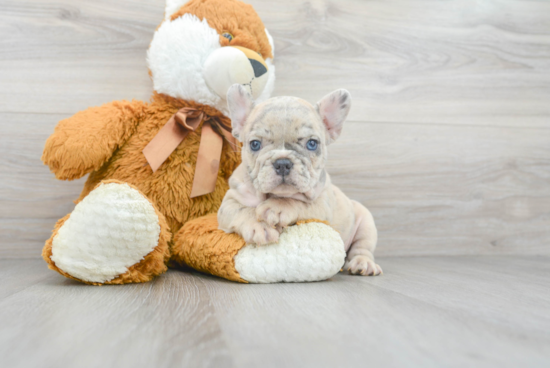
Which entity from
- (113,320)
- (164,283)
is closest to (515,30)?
(164,283)

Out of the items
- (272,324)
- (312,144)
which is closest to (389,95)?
(312,144)

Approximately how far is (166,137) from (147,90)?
37 centimetres

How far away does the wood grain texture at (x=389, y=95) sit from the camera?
138 centimetres

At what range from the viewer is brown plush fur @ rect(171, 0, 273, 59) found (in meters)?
1.19

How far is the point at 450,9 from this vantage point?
167 cm

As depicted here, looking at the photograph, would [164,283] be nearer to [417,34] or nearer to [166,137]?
[166,137]

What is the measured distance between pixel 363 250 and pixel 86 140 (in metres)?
0.84

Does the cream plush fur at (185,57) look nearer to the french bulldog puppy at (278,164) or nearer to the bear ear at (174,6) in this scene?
the bear ear at (174,6)

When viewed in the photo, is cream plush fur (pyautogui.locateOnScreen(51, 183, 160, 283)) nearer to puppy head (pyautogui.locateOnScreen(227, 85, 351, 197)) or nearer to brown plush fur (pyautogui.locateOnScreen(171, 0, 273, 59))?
puppy head (pyautogui.locateOnScreen(227, 85, 351, 197))

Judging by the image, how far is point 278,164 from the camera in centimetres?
93

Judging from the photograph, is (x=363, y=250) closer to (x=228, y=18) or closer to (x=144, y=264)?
(x=144, y=264)

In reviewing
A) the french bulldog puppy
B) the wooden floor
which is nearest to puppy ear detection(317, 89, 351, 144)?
the french bulldog puppy

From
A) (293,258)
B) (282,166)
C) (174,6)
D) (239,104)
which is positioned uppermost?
(174,6)

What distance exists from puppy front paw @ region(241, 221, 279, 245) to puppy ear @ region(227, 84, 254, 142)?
0.87ft
